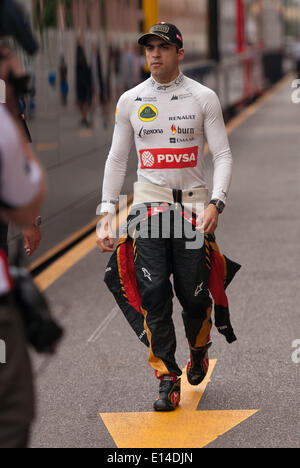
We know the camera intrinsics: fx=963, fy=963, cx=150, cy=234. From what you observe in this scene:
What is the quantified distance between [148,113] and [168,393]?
1.30m

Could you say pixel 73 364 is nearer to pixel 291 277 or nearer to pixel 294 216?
pixel 291 277

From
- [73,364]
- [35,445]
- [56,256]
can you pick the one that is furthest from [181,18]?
[35,445]

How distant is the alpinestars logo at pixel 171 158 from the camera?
14.4 ft

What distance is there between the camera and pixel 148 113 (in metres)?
4.42

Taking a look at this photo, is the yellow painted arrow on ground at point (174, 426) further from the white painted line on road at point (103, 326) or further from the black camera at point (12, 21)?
the black camera at point (12, 21)

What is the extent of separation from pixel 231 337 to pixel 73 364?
101 centimetres

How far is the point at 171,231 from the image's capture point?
14.6 ft

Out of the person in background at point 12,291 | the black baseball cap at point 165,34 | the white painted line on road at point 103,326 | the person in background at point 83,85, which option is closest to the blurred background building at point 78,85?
the person in background at point 83,85

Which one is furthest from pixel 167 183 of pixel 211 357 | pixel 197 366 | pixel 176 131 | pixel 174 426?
pixel 211 357

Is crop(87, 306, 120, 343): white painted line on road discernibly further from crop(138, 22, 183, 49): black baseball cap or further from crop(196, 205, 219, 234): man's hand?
crop(138, 22, 183, 49): black baseball cap

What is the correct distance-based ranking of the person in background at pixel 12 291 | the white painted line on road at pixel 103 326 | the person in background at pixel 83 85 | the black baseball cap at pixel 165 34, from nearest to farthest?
the person in background at pixel 12 291
the black baseball cap at pixel 165 34
the white painted line on road at pixel 103 326
the person in background at pixel 83 85

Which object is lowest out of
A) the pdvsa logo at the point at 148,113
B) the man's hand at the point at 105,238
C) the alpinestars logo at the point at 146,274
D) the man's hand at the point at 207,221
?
the alpinestars logo at the point at 146,274

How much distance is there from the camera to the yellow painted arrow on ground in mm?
4137

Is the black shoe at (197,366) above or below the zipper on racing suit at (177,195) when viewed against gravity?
below
